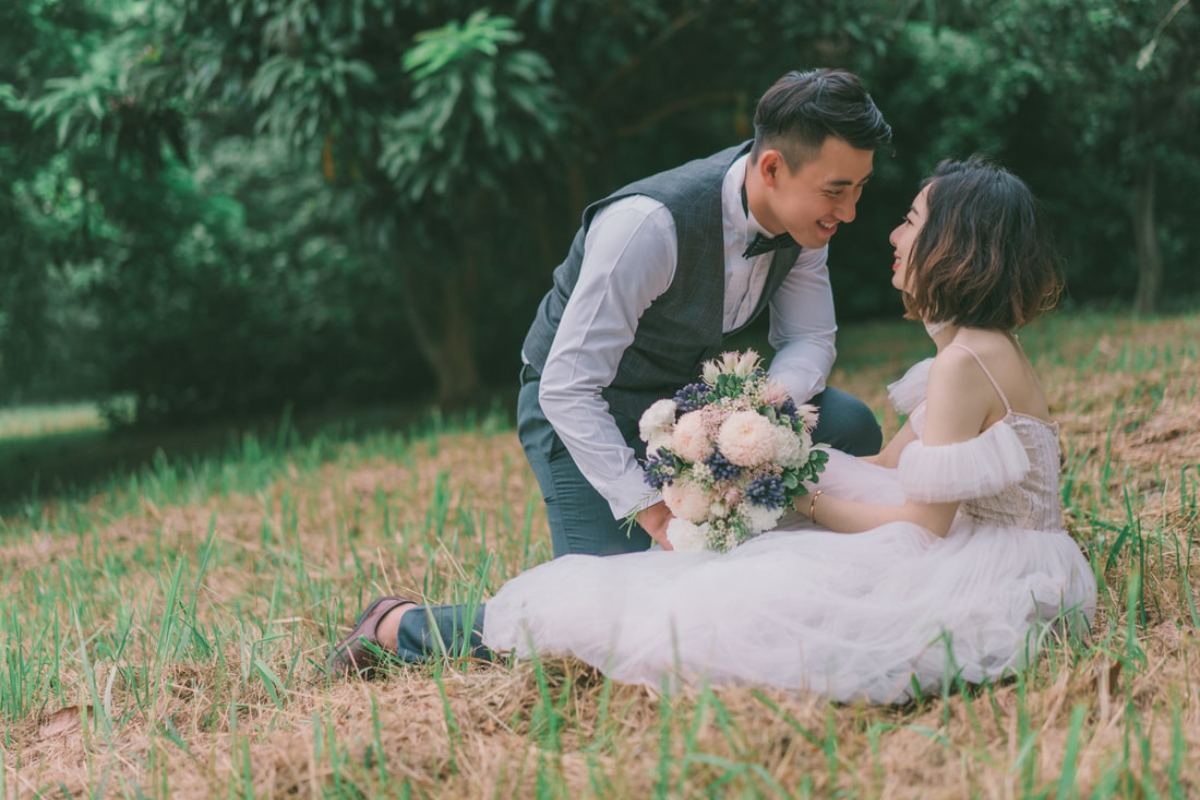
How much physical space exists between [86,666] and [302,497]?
2.32 metres

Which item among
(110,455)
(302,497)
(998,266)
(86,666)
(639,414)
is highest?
(998,266)

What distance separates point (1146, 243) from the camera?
9281 millimetres

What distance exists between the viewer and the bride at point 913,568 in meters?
1.84

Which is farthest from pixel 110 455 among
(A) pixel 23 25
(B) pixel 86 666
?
(B) pixel 86 666

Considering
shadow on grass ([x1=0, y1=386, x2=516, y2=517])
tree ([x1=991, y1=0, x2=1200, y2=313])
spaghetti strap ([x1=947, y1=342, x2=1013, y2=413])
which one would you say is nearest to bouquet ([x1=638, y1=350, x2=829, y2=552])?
spaghetti strap ([x1=947, y1=342, x2=1013, y2=413])

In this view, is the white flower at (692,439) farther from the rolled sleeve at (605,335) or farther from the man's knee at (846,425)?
the man's knee at (846,425)

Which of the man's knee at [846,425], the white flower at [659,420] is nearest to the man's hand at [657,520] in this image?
the white flower at [659,420]

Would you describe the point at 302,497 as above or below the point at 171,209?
below

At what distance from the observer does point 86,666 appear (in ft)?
7.19

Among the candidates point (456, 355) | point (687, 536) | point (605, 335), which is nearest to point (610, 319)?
point (605, 335)

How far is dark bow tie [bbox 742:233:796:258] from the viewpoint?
8.24ft

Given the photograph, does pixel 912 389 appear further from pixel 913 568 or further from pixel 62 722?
pixel 62 722

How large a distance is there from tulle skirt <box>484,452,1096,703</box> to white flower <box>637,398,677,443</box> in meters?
0.28

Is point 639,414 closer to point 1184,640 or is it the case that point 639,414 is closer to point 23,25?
point 1184,640
